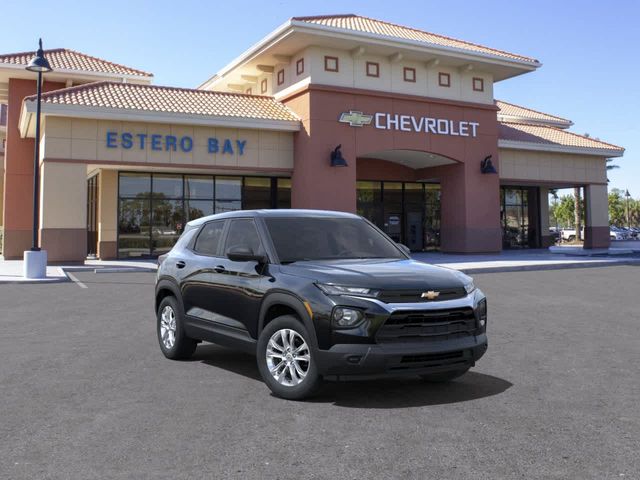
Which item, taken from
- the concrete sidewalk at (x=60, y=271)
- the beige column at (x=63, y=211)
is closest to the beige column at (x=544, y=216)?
the concrete sidewalk at (x=60, y=271)

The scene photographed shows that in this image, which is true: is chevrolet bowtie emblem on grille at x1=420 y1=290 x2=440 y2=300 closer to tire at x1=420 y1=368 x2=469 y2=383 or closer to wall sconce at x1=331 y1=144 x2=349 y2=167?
tire at x1=420 y1=368 x2=469 y2=383

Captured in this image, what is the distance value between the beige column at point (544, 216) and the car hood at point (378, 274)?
112ft

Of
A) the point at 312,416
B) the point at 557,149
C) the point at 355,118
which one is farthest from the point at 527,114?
the point at 312,416

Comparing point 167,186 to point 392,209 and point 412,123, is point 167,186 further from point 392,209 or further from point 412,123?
point 392,209

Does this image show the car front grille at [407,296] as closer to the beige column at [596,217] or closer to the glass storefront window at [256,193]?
the glass storefront window at [256,193]

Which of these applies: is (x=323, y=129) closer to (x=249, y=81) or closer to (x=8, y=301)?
(x=249, y=81)

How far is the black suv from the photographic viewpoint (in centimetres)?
495

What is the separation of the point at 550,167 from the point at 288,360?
3079 cm

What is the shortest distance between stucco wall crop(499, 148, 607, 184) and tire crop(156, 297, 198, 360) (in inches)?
Result: 1041

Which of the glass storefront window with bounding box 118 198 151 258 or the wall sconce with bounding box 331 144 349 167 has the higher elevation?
the wall sconce with bounding box 331 144 349 167

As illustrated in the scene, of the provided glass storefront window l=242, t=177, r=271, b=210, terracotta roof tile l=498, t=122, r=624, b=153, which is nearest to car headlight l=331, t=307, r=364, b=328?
glass storefront window l=242, t=177, r=271, b=210

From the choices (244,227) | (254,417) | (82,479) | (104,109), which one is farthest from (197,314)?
(104,109)

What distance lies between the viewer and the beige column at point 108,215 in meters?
26.8

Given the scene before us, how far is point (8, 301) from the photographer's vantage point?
42.3ft
